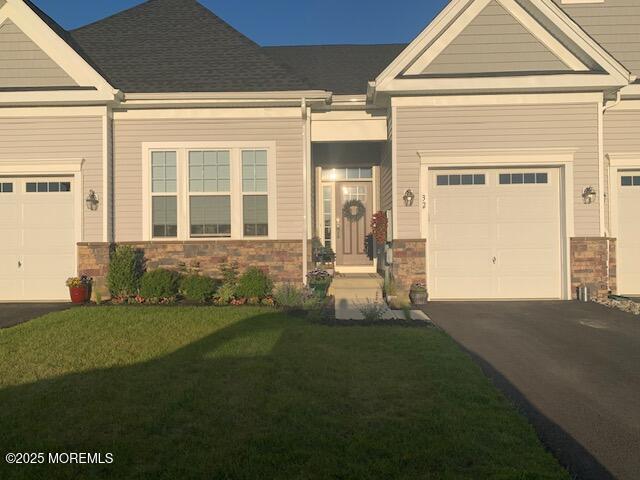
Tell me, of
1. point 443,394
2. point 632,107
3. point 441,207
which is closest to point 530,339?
point 443,394

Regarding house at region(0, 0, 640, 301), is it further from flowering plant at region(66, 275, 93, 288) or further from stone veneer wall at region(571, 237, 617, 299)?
flowering plant at region(66, 275, 93, 288)

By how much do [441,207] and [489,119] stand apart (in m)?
2.16

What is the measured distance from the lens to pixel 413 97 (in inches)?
421

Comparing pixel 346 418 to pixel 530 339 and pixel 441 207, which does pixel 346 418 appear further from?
pixel 441 207

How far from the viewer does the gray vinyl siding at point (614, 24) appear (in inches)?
472

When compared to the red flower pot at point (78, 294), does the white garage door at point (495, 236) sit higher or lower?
higher

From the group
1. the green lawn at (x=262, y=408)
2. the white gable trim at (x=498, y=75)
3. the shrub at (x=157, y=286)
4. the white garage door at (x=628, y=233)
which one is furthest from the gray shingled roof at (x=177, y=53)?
the white garage door at (x=628, y=233)

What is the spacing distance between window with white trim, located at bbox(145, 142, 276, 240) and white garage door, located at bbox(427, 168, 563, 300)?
3888 mm

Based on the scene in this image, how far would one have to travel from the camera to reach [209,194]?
11383 mm

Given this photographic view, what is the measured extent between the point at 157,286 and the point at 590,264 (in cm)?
928

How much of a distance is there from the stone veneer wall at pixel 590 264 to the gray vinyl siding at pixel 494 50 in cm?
387

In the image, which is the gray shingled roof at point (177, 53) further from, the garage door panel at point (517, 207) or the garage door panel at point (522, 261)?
the garage door panel at point (522, 261)

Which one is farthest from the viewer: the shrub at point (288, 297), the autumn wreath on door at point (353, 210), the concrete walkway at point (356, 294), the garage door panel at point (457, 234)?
the autumn wreath on door at point (353, 210)

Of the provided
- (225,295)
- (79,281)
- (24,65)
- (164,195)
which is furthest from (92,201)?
(225,295)
